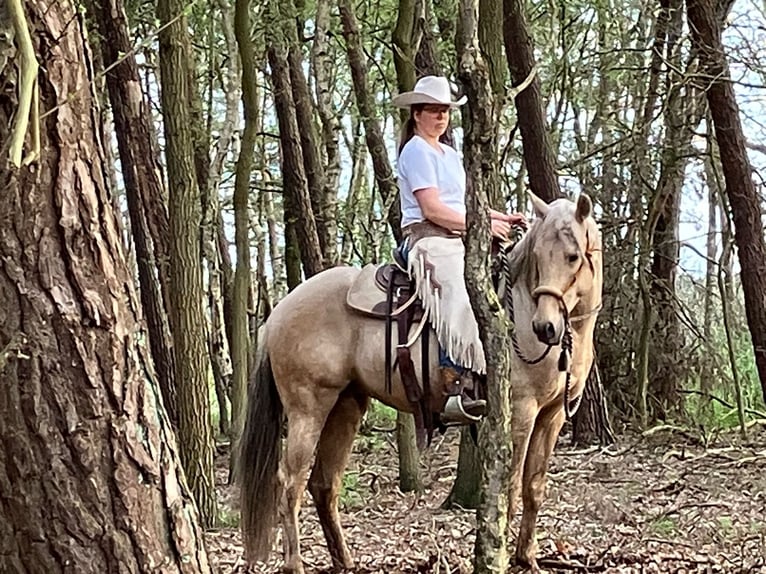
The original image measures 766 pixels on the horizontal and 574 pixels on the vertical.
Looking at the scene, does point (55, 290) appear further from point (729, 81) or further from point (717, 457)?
point (717, 457)

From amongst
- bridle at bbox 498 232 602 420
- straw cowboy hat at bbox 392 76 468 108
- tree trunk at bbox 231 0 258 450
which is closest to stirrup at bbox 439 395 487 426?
bridle at bbox 498 232 602 420

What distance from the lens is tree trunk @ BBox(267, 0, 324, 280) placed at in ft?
35.3

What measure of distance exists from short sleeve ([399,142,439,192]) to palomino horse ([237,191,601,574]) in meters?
0.61

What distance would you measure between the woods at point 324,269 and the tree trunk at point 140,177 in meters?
0.02

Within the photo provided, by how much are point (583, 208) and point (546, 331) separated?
0.67 meters

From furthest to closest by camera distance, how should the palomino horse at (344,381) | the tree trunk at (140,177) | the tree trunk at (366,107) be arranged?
the tree trunk at (366,107)
the tree trunk at (140,177)
the palomino horse at (344,381)

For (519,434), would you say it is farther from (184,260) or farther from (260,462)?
(184,260)

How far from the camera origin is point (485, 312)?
3986mm

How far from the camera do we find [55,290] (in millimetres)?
2766

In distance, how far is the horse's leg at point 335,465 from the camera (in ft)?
20.8

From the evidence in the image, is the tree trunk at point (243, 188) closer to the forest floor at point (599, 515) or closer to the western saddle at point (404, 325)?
the forest floor at point (599, 515)

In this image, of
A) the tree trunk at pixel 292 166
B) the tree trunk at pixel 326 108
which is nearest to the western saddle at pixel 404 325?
the tree trunk at pixel 326 108

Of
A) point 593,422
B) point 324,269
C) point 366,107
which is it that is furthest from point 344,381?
point 593,422

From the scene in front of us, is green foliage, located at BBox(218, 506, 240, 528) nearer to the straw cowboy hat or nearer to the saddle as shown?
the saddle
